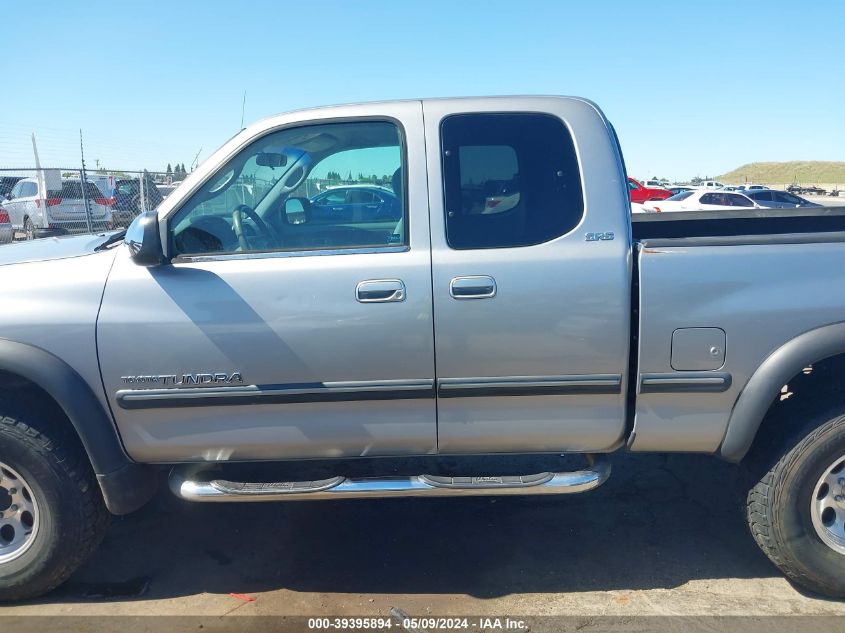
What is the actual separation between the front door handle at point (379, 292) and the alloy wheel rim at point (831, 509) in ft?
6.40

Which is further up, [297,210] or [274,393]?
[297,210]

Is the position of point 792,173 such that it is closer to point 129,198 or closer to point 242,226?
point 129,198

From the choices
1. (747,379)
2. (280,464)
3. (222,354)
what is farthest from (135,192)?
(747,379)

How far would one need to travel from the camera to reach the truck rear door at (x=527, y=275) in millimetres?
2738

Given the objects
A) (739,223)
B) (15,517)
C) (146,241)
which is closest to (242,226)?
(146,241)

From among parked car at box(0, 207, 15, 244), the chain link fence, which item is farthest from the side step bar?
parked car at box(0, 207, 15, 244)

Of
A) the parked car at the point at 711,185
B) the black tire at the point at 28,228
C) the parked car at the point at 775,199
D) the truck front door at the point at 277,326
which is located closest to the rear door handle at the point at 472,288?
the truck front door at the point at 277,326

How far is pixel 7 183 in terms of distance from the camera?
16797 mm

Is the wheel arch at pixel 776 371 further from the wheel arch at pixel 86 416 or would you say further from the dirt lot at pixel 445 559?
the wheel arch at pixel 86 416

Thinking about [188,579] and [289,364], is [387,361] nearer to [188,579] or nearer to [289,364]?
[289,364]

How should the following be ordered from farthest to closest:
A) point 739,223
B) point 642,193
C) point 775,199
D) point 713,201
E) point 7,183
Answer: point 775,199 < point 642,193 < point 713,201 < point 7,183 < point 739,223

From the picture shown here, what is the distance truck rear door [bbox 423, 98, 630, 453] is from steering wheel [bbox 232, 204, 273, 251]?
0.73m

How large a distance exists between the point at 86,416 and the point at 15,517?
66 centimetres

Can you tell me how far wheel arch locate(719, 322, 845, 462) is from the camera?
2.70m
